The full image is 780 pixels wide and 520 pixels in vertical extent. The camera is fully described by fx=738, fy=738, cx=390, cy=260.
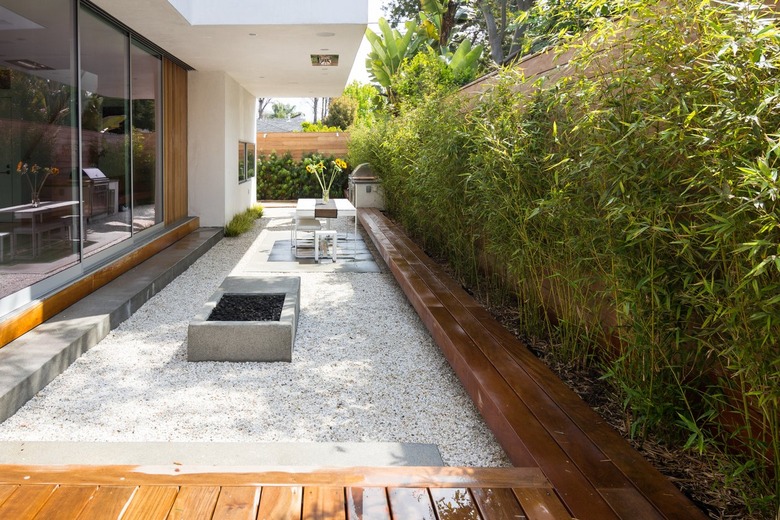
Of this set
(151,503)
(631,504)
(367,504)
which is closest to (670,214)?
(631,504)

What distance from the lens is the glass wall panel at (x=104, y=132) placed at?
5918 millimetres

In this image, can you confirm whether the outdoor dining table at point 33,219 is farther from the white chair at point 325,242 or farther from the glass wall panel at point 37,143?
the white chair at point 325,242

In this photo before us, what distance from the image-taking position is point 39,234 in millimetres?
4855

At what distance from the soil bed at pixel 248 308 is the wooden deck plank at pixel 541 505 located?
2665 millimetres

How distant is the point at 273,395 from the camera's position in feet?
12.8

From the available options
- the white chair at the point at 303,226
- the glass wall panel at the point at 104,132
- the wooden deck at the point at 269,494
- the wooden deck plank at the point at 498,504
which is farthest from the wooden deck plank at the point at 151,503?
the white chair at the point at 303,226

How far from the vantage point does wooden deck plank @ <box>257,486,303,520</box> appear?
2.11 meters

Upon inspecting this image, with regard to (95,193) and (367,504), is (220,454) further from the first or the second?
(95,193)

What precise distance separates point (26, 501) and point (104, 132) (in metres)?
4.91

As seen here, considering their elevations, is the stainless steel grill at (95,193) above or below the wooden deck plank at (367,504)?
above

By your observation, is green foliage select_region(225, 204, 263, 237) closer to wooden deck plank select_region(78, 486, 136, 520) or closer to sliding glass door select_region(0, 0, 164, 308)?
sliding glass door select_region(0, 0, 164, 308)

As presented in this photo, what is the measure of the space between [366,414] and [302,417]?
31cm

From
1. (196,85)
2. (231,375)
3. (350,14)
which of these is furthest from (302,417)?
(196,85)

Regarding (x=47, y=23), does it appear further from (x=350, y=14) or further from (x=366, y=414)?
(x=366, y=414)
